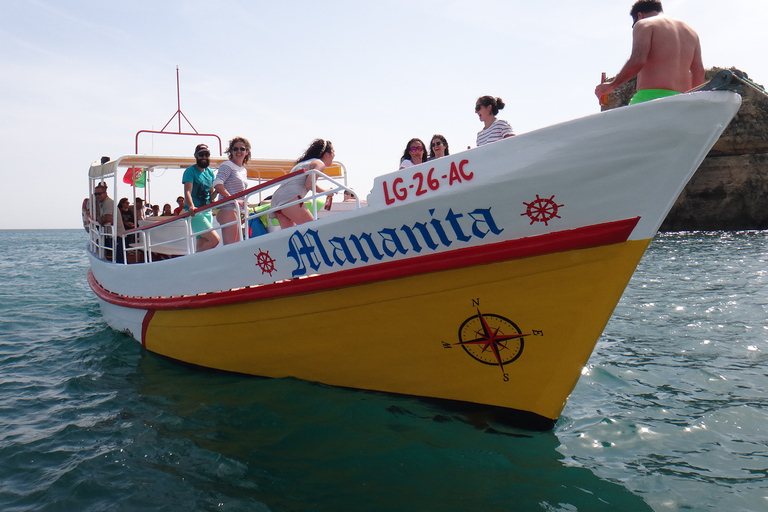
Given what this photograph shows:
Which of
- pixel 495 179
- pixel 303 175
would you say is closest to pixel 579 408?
pixel 495 179

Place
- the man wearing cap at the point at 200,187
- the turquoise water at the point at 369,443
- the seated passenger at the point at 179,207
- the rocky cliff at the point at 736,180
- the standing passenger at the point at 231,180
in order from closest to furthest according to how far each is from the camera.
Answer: the turquoise water at the point at 369,443
the standing passenger at the point at 231,180
the man wearing cap at the point at 200,187
the seated passenger at the point at 179,207
the rocky cliff at the point at 736,180

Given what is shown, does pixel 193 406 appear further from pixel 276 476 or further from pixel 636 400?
pixel 636 400

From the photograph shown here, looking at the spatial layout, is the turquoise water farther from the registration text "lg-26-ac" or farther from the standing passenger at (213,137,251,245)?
the registration text "lg-26-ac"

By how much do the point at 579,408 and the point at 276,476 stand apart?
8.79 ft

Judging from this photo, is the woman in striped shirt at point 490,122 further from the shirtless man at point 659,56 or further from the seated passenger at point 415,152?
the shirtless man at point 659,56

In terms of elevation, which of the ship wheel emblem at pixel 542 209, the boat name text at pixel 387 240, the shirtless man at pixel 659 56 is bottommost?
the boat name text at pixel 387 240

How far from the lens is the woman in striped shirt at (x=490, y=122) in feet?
15.2

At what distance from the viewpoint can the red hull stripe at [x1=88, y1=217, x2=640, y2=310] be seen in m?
3.36

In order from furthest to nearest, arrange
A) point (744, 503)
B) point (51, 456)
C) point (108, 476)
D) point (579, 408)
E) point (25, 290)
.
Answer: point (25, 290)
point (579, 408)
point (51, 456)
point (108, 476)
point (744, 503)

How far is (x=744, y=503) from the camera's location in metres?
3.12

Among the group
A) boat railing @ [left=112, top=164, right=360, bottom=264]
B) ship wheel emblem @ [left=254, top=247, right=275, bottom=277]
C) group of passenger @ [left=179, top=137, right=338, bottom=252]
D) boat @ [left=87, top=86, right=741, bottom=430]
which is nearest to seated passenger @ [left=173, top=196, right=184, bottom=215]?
boat railing @ [left=112, top=164, right=360, bottom=264]

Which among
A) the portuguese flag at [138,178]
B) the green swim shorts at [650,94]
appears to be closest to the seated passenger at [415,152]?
the green swim shorts at [650,94]

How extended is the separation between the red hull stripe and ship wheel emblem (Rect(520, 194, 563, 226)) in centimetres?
11

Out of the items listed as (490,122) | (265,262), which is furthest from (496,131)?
(265,262)
